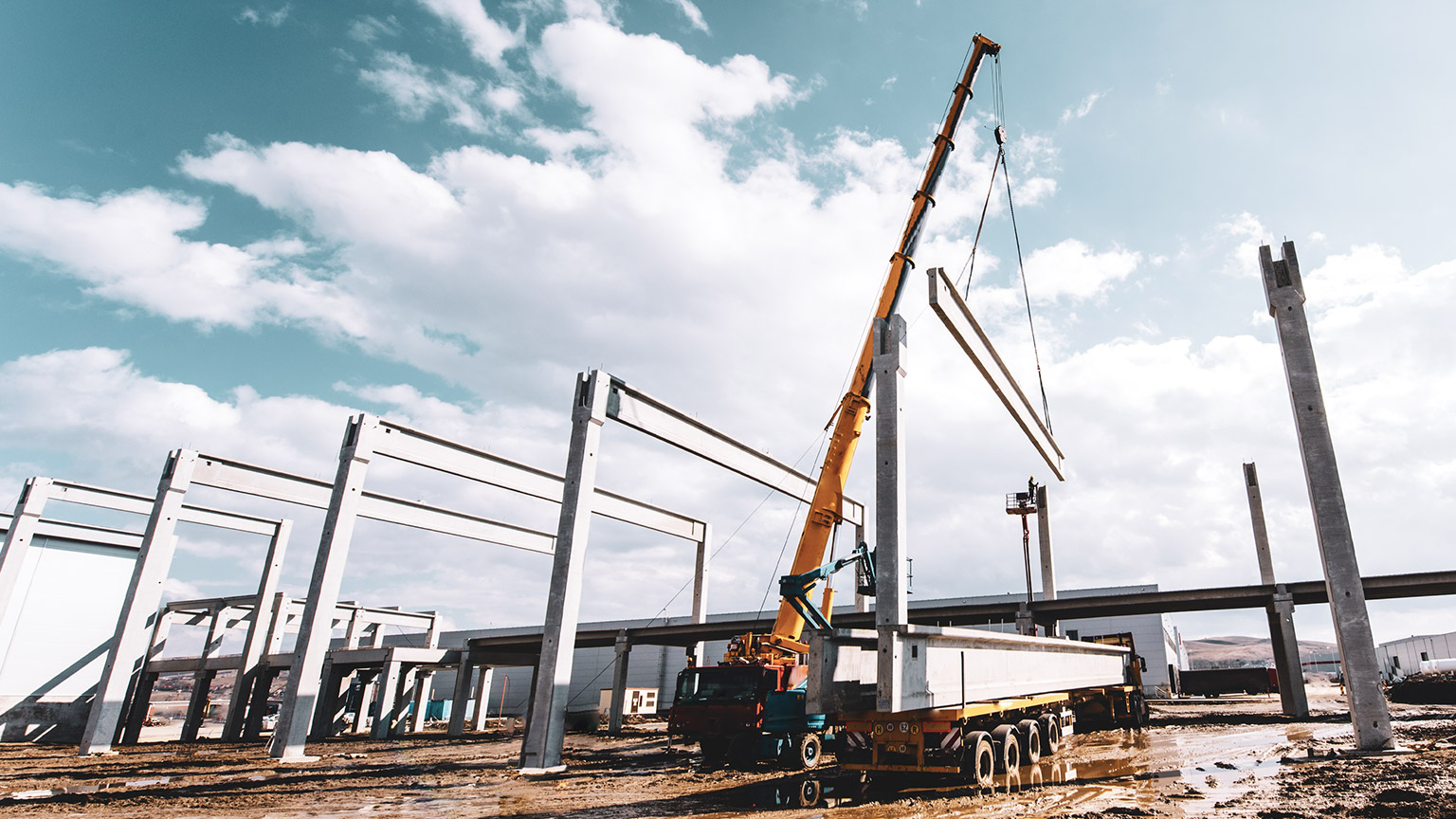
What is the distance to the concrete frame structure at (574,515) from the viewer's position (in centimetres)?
1500

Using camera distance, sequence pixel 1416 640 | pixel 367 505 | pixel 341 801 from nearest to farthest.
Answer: pixel 341 801 < pixel 367 505 < pixel 1416 640

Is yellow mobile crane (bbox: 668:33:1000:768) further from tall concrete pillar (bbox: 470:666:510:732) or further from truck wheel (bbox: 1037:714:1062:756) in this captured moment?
tall concrete pillar (bbox: 470:666:510:732)

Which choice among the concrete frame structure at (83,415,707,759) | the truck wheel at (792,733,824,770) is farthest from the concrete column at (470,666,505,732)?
the truck wheel at (792,733,824,770)

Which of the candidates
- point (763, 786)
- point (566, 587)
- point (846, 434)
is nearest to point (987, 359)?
point (846, 434)

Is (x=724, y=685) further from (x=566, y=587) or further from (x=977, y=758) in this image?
(x=977, y=758)

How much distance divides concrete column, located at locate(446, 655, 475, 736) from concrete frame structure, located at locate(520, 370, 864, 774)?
45.0 feet

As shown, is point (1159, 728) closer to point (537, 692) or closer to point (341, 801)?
point (537, 692)

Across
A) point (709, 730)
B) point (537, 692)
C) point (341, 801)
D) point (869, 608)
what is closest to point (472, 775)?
point (537, 692)

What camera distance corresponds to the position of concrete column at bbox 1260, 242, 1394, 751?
1305 centimetres

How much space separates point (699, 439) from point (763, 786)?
1033 centimetres

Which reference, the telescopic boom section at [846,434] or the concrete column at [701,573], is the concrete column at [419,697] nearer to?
the concrete column at [701,573]

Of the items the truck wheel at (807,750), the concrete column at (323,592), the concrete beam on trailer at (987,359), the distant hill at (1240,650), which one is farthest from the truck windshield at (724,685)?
the distant hill at (1240,650)

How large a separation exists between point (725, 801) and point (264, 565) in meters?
25.2

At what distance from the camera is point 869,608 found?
107ft
